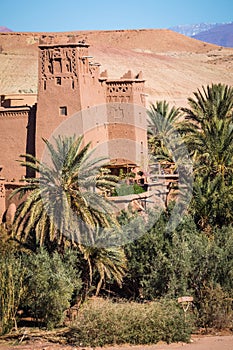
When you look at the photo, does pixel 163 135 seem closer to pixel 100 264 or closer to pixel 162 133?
pixel 162 133

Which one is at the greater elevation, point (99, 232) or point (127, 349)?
point (99, 232)

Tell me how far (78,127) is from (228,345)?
10.6 metres

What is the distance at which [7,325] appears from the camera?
18422 mm

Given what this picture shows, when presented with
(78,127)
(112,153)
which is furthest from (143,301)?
(112,153)

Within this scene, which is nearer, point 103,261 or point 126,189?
point 103,261

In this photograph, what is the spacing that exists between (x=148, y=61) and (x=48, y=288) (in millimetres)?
62620

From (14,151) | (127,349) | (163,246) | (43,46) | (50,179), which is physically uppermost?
(43,46)

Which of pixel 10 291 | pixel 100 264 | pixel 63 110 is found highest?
pixel 63 110

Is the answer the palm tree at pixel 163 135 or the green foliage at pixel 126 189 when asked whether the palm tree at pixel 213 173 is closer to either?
the green foliage at pixel 126 189

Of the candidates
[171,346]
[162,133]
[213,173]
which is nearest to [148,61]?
[162,133]

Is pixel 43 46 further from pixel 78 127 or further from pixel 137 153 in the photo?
pixel 137 153

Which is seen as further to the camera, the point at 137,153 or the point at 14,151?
the point at 137,153

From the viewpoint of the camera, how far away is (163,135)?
32594mm

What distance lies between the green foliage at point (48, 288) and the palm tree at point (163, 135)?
9.94 meters
